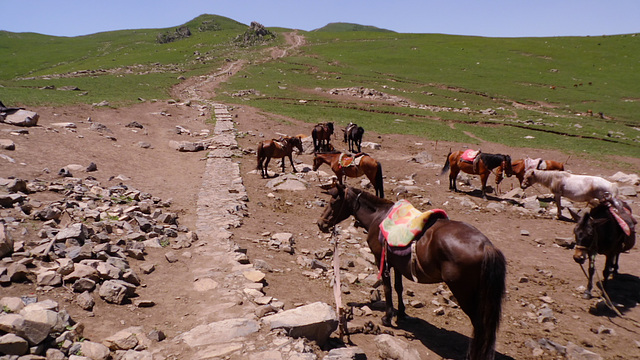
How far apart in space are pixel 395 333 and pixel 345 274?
203cm

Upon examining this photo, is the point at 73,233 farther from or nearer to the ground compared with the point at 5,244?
nearer to the ground

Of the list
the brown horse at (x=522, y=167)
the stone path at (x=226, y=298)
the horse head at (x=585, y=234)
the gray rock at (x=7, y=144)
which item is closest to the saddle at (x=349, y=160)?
the stone path at (x=226, y=298)

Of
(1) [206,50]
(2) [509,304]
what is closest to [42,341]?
(2) [509,304]

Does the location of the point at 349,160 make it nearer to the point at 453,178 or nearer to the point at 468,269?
the point at 453,178

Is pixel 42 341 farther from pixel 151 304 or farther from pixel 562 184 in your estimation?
pixel 562 184

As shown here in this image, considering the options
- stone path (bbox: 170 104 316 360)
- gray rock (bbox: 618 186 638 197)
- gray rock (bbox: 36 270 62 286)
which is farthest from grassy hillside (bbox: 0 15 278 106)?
gray rock (bbox: 618 186 638 197)

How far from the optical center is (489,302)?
440 centimetres

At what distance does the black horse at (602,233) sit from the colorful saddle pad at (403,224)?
3677mm

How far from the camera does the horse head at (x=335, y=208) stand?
6.68m

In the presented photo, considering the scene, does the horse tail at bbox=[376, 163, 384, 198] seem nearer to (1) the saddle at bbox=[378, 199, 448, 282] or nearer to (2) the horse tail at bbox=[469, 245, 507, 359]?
(1) the saddle at bbox=[378, 199, 448, 282]

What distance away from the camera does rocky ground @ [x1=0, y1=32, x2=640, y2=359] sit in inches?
180

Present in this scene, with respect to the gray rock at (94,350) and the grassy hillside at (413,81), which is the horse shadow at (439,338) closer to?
the gray rock at (94,350)

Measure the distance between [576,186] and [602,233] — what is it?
5540 mm

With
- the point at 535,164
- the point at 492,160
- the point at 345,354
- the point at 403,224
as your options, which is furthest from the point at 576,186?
the point at 345,354
